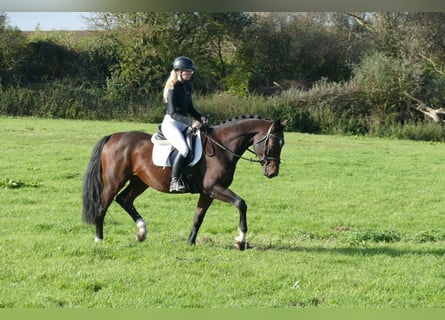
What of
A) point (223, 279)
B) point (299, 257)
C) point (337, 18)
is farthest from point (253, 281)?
point (337, 18)

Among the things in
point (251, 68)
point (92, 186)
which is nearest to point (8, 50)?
point (251, 68)

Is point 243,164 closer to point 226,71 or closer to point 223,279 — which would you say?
point 223,279

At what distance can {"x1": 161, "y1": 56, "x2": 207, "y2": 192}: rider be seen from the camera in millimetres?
8416

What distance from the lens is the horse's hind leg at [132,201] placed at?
9000 millimetres

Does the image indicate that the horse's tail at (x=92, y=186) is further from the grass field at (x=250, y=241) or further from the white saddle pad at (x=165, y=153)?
the white saddle pad at (x=165, y=153)

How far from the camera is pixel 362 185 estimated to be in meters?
15.5

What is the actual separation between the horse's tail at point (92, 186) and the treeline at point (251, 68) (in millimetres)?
20133

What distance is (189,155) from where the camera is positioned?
8867 mm

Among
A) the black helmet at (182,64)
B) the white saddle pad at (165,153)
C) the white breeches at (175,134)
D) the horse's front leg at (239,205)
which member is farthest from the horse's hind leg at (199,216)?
the black helmet at (182,64)

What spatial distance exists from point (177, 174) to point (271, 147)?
1341 mm

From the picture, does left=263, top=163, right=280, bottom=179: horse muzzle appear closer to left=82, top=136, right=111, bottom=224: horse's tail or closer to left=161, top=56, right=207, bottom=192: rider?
left=161, top=56, right=207, bottom=192: rider

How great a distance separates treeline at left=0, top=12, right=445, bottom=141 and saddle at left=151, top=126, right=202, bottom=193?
20498 millimetres

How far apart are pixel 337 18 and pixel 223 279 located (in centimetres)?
3203

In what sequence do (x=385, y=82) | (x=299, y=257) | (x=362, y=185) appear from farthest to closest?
(x=385, y=82) → (x=362, y=185) → (x=299, y=257)
